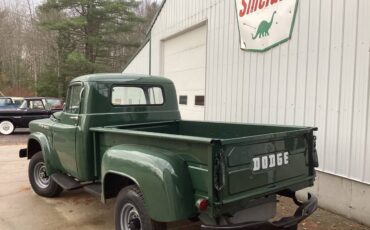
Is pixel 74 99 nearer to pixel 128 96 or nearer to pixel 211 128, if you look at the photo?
pixel 128 96

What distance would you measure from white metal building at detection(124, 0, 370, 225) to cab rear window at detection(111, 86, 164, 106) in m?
2.23

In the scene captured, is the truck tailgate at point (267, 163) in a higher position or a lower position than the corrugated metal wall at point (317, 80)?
lower

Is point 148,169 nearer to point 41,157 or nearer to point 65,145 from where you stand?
point 65,145

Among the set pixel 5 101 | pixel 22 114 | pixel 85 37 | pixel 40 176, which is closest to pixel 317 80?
pixel 40 176

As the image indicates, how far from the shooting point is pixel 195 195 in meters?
3.42

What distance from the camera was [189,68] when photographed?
1064 centimetres

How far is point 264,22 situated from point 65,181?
182 inches

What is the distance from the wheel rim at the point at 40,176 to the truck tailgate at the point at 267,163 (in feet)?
14.0

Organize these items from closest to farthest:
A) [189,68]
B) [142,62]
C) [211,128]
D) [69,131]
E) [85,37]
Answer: [69,131]
[211,128]
[189,68]
[142,62]
[85,37]

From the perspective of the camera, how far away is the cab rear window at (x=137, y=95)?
548 centimetres

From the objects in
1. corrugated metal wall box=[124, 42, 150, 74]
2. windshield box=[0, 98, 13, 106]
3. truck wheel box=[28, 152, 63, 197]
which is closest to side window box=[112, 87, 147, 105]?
truck wheel box=[28, 152, 63, 197]

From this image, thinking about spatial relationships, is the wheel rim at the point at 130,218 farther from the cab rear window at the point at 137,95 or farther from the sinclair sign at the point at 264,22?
the sinclair sign at the point at 264,22

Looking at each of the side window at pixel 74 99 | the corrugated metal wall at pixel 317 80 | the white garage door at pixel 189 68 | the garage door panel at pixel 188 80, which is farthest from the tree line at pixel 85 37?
the side window at pixel 74 99

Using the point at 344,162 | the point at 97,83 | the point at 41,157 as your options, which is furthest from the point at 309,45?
the point at 41,157
